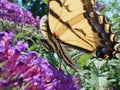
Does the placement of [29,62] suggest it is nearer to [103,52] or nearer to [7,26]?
[103,52]

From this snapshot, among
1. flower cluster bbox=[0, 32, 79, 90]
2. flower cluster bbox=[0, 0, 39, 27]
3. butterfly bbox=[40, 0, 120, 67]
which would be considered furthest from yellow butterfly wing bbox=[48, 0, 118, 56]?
flower cluster bbox=[0, 0, 39, 27]

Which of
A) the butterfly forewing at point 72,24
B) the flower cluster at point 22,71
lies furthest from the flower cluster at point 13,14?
the flower cluster at point 22,71

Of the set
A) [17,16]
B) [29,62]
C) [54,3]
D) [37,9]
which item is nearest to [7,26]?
[17,16]

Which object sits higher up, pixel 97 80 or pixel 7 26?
pixel 7 26

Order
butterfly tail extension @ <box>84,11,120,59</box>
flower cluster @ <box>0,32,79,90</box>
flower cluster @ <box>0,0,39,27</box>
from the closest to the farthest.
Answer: flower cluster @ <box>0,32,79,90</box>
butterfly tail extension @ <box>84,11,120,59</box>
flower cluster @ <box>0,0,39,27</box>

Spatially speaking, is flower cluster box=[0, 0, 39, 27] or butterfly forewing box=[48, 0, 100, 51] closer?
butterfly forewing box=[48, 0, 100, 51]

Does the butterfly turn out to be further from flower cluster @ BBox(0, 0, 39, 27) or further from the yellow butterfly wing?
flower cluster @ BBox(0, 0, 39, 27)

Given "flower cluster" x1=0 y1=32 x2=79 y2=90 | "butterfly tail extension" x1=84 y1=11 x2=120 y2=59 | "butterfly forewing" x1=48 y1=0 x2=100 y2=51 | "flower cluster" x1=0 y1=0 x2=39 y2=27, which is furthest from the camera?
"flower cluster" x1=0 y1=0 x2=39 y2=27
